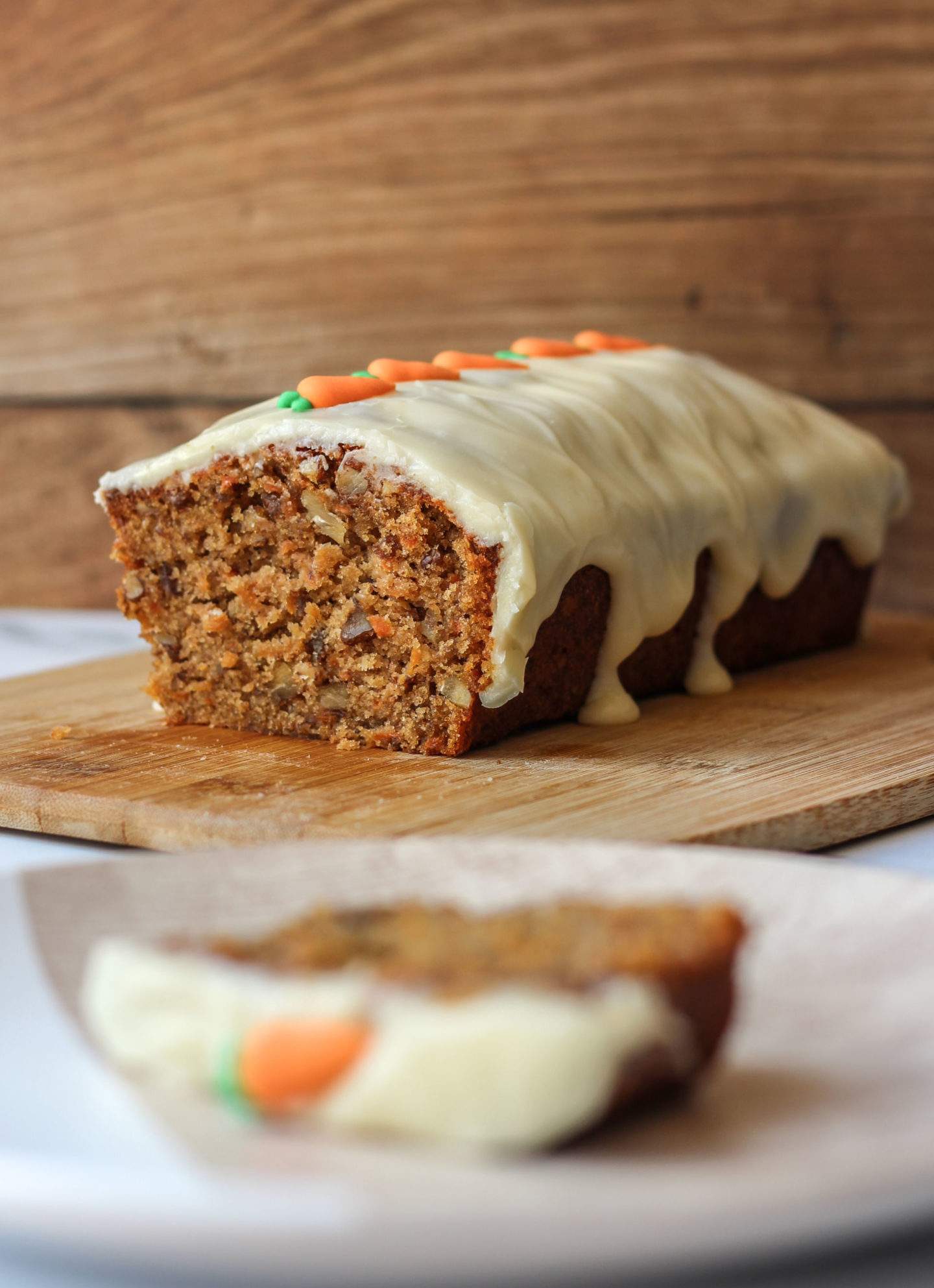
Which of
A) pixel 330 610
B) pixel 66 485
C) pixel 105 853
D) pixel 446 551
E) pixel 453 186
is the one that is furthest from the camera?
pixel 66 485

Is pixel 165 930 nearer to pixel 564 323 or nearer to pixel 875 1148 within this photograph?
pixel 875 1148

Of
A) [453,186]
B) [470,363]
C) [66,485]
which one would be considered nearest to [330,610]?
[470,363]

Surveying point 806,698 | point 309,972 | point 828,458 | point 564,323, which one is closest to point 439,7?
point 564,323

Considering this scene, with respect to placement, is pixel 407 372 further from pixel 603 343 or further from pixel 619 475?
pixel 603 343

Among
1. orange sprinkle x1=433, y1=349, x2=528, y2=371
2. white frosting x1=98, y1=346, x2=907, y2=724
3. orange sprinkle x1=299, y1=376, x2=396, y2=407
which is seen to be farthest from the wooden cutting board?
orange sprinkle x1=433, y1=349, x2=528, y2=371

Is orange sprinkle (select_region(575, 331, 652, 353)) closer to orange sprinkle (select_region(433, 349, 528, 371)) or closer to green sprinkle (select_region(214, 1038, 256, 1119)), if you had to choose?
orange sprinkle (select_region(433, 349, 528, 371))

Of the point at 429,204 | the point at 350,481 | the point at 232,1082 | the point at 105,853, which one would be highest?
the point at 429,204
